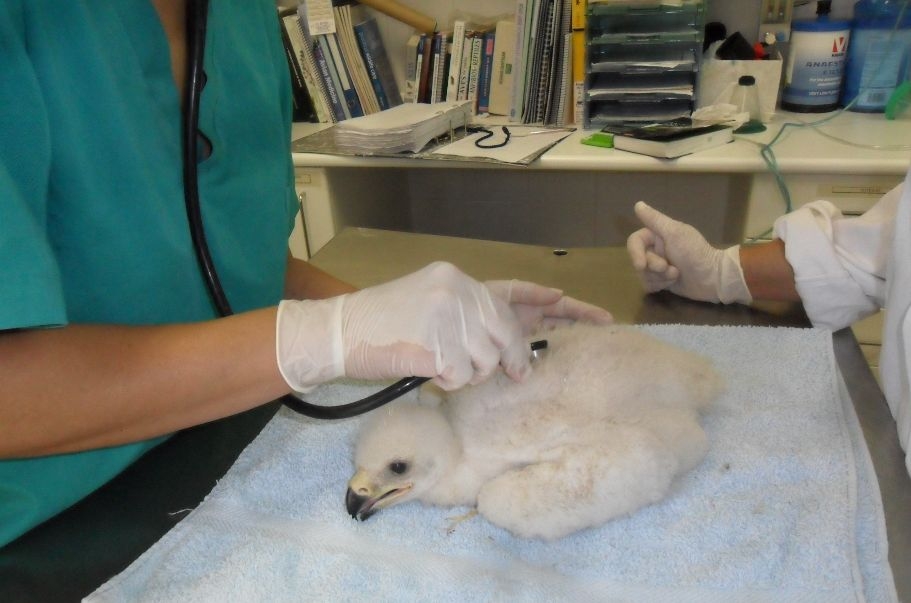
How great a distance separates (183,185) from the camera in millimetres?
846

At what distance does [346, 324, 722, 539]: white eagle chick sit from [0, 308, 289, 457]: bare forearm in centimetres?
18

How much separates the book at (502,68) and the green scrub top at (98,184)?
1.40m

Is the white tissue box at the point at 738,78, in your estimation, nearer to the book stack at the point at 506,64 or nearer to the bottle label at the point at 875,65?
the bottle label at the point at 875,65

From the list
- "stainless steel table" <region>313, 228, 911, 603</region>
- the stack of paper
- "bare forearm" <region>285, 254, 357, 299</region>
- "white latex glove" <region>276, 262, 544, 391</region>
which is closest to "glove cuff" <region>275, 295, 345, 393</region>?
"white latex glove" <region>276, 262, 544, 391</region>

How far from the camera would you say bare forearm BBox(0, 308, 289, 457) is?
2.01ft

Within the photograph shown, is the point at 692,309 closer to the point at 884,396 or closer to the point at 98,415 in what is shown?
the point at 884,396

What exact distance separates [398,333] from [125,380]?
0.28 meters

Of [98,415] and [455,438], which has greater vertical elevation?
[98,415]

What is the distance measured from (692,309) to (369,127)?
1.10 meters

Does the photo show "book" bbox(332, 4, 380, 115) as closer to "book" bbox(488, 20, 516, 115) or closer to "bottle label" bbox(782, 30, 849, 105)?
"book" bbox(488, 20, 516, 115)

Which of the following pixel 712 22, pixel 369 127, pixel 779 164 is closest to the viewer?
pixel 779 164

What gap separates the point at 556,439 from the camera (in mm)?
829

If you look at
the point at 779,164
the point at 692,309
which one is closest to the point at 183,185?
the point at 692,309

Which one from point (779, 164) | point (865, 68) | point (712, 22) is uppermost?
point (712, 22)
